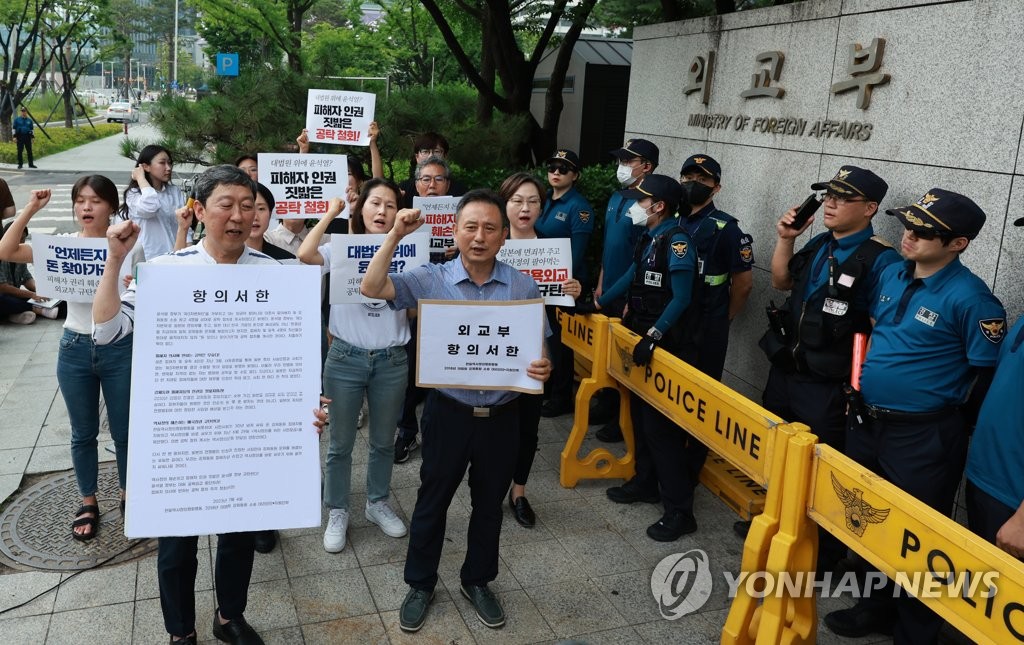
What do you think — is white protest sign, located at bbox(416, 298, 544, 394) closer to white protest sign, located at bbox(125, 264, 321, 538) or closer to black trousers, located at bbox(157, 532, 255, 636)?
white protest sign, located at bbox(125, 264, 321, 538)

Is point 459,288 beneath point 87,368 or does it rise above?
above

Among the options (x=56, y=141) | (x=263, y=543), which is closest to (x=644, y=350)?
(x=263, y=543)

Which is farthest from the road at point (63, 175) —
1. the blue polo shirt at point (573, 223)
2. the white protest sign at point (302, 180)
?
the blue polo shirt at point (573, 223)

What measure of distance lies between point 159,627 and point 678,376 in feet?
9.49

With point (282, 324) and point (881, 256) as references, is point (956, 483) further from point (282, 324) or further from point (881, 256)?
point (282, 324)

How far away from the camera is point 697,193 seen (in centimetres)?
541

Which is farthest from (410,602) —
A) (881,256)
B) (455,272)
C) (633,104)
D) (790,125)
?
(633,104)

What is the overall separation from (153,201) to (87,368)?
7.31 ft

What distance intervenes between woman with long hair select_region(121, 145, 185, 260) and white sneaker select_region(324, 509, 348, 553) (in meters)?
2.76

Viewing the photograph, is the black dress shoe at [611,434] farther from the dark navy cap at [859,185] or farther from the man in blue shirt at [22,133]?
the man in blue shirt at [22,133]

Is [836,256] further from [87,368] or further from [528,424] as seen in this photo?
[87,368]

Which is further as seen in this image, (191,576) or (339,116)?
(339,116)

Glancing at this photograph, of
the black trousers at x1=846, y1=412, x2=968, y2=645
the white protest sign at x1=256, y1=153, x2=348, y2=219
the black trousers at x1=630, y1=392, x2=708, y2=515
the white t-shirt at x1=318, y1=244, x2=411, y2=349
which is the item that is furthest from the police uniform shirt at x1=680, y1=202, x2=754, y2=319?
the white protest sign at x1=256, y1=153, x2=348, y2=219

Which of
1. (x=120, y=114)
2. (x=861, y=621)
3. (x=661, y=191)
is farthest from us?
(x=120, y=114)
